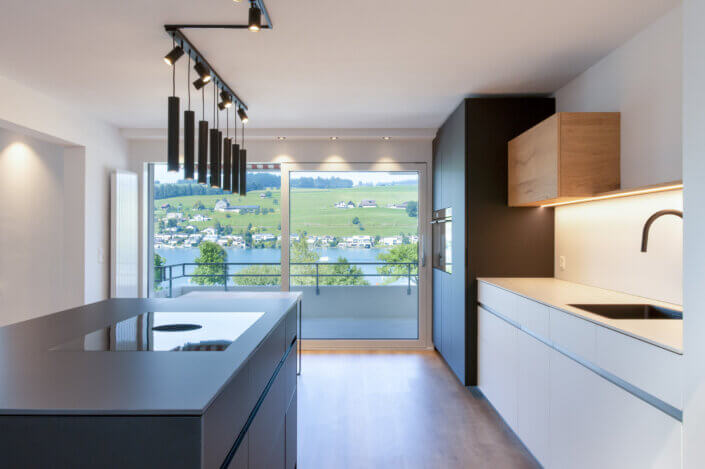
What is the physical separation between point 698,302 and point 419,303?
12.7 feet

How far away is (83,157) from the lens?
4.18m

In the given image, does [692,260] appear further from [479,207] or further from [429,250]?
[429,250]

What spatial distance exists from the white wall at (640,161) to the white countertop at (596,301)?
11 centimetres

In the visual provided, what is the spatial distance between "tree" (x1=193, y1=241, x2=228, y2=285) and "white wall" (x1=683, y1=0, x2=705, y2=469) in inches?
183

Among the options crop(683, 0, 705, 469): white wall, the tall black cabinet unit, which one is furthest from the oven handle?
crop(683, 0, 705, 469): white wall

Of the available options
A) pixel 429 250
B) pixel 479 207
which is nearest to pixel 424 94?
pixel 479 207

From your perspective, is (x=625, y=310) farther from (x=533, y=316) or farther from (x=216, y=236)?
(x=216, y=236)

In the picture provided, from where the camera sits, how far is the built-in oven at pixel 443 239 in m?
4.14

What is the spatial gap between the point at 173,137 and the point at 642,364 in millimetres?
2128

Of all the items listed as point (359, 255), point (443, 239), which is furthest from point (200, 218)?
point (443, 239)

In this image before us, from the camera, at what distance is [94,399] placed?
0.95 meters

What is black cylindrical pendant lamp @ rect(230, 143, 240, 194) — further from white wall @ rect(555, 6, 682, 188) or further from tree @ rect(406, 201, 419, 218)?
tree @ rect(406, 201, 419, 218)

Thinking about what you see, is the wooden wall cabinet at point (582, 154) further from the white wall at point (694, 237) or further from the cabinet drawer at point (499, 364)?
the white wall at point (694, 237)

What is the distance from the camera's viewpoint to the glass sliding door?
5094 millimetres
